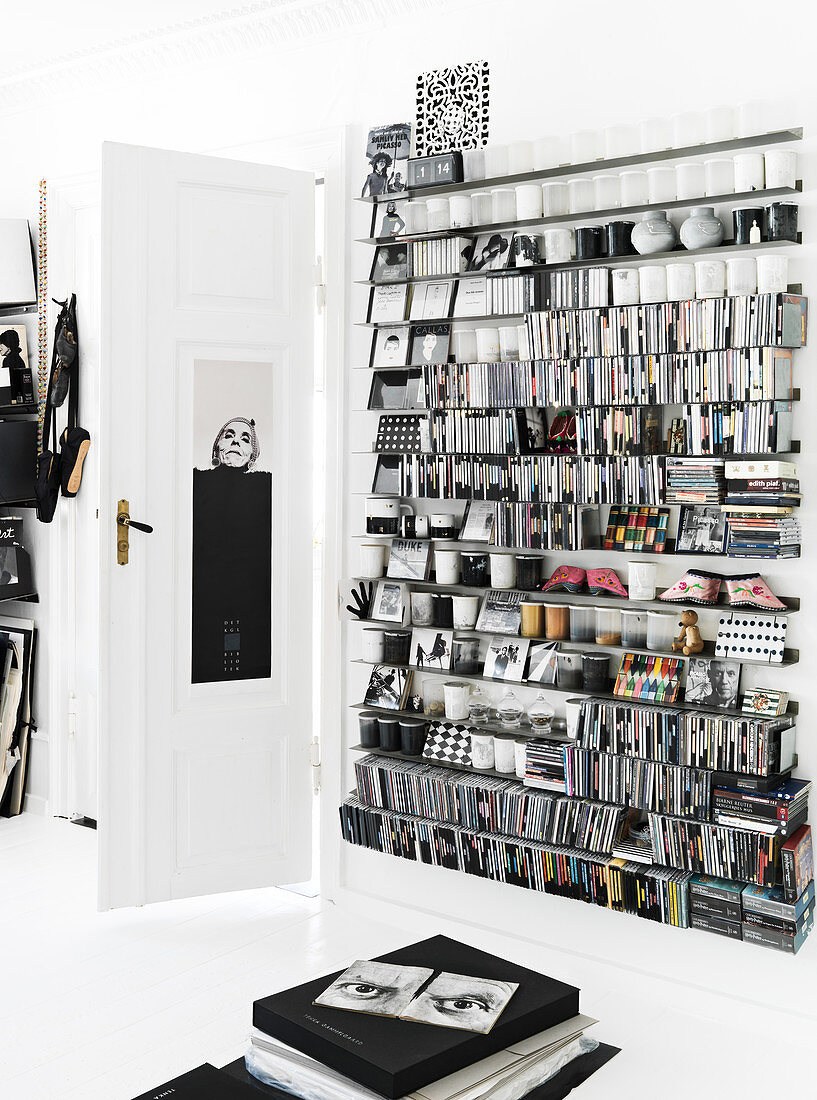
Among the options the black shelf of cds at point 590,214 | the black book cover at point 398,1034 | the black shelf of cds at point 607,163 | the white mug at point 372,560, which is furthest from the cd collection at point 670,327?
the black book cover at point 398,1034

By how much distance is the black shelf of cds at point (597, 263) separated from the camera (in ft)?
8.32

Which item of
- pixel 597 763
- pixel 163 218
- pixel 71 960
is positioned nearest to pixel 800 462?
pixel 597 763

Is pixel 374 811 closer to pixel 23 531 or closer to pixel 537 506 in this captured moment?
pixel 537 506

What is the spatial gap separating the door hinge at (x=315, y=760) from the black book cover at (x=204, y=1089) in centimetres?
207

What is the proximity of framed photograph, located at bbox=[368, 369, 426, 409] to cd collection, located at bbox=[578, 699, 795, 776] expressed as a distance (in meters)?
0.99

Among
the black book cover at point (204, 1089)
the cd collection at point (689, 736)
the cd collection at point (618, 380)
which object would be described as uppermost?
the cd collection at point (618, 380)

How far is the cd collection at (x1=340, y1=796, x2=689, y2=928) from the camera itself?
2609 millimetres

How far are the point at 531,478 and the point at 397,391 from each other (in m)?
0.54

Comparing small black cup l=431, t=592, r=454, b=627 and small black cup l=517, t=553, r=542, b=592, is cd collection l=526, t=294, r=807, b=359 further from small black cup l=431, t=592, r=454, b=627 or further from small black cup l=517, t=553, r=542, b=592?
small black cup l=431, t=592, r=454, b=627

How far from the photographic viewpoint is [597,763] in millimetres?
2730

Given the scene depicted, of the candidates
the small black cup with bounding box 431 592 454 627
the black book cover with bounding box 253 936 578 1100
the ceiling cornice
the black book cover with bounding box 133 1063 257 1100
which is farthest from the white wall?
the black book cover with bounding box 133 1063 257 1100

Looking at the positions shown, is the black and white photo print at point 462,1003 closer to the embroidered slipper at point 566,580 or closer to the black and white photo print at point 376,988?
the black and white photo print at point 376,988

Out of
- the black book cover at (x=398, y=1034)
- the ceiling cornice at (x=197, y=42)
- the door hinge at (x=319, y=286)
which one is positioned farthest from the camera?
the door hinge at (x=319, y=286)

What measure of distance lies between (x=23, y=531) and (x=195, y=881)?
1755 millimetres
